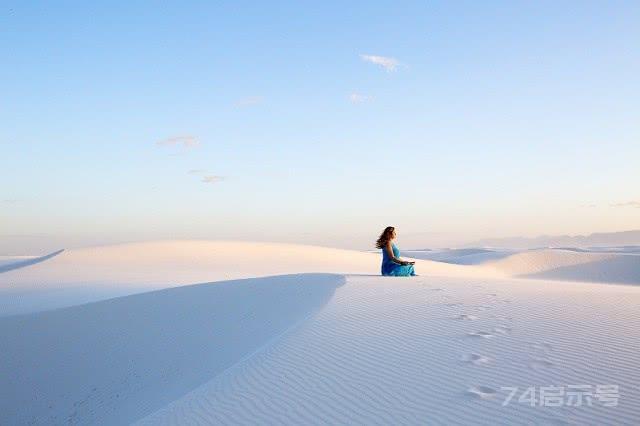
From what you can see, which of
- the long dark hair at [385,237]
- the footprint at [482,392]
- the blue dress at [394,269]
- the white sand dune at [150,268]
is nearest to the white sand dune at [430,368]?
the footprint at [482,392]

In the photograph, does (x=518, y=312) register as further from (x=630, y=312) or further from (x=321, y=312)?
(x=321, y=312)

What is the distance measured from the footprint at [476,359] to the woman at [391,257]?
6472 millimetres

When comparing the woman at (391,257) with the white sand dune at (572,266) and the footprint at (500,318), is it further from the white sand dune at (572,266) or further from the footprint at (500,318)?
the white sand dune at (572,266)

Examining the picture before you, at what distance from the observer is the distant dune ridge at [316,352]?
4.49m

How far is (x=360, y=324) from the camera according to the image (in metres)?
7.00

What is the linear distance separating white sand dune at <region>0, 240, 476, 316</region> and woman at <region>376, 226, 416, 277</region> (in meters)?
7.85

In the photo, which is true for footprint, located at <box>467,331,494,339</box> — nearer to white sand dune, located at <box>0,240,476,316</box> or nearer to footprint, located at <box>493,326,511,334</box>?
footprint, located at <box>493,326,511,334</box>

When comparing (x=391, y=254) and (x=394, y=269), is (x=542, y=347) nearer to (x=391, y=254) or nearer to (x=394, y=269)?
(x=391, y=254)

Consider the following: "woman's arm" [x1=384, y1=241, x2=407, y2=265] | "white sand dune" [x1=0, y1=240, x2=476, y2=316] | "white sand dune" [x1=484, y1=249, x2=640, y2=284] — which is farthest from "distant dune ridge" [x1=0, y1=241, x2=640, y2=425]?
"white sand dune" [x1=484, y1=249, x2=640, y2=284]

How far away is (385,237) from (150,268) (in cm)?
1590

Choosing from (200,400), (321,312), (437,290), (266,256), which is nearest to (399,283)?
(437,290)

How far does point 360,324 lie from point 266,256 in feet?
77.1

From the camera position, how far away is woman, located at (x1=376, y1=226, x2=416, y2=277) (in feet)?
38.5

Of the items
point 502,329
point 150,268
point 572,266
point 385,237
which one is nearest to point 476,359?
point 502,329
